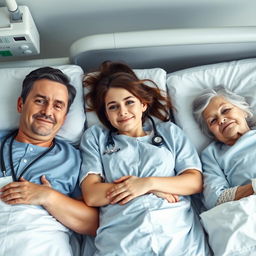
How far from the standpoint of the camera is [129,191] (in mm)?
1306

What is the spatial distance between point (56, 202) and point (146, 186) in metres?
0.37

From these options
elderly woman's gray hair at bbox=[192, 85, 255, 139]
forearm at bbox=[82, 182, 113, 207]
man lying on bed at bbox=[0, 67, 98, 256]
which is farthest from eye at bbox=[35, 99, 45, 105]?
elderly woman's gray hair at bbox=[192, 85, 255, 139]

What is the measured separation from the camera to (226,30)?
1.67 meters

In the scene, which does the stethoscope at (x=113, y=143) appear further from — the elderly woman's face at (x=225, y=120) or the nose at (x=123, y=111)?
the elderly woman's face at (x=225, y=120)

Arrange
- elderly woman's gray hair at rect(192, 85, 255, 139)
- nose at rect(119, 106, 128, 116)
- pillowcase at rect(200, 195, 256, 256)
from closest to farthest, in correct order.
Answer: pillowcase at rect(200, 195, 256, 256), nose at rect(119, 106, 128, 116), elderly woman's gray hair at rect(192, 85, 255, 139)

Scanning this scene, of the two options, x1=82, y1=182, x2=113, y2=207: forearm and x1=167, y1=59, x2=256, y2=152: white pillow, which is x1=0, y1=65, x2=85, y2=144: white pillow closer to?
x1=82, y1=182, x2=113, y2=207: forearm

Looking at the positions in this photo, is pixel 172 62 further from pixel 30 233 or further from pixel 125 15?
pixel 30 233

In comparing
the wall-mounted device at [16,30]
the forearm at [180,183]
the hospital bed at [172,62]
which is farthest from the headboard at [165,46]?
the forearm at [180,183]

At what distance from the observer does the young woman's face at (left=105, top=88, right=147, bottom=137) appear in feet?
4.88

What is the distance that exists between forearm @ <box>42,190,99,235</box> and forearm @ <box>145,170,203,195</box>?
288 millimetres

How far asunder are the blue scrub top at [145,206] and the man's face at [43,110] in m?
0.17

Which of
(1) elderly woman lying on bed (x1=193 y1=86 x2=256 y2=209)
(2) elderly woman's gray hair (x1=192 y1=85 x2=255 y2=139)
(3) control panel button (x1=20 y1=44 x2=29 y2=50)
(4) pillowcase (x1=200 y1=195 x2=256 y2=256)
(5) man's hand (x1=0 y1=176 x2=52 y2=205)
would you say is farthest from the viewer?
(3) control panel button (x1=20 y1=44 x2=29 y2=50)

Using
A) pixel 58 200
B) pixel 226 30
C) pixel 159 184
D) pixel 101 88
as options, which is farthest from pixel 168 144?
pixel 226 30

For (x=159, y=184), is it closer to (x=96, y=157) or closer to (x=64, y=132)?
(x=96, y=157)
